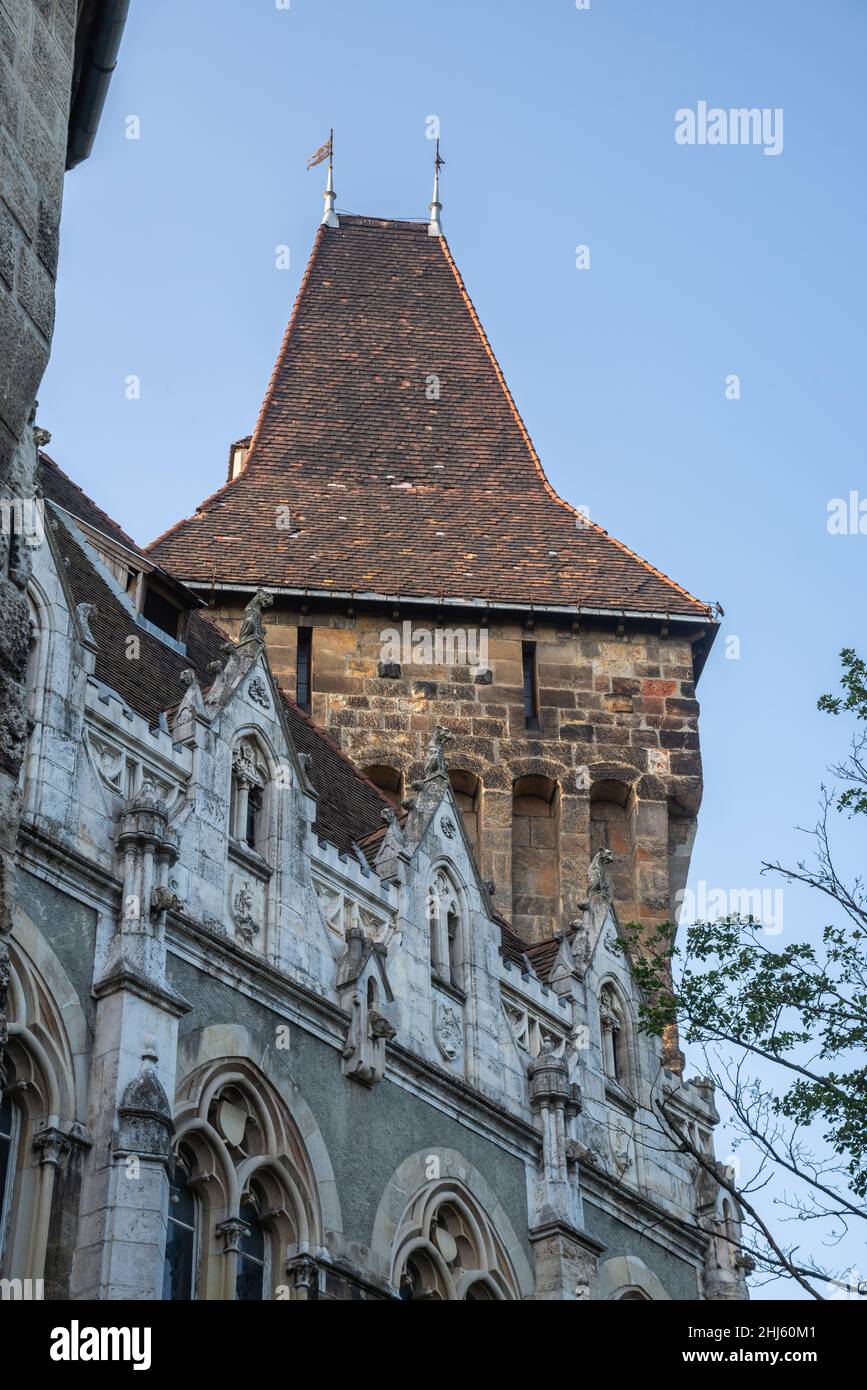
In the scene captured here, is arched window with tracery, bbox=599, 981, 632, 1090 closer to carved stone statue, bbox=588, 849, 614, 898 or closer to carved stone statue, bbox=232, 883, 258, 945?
carved stone statue, bbox=588, 849, 614, 898

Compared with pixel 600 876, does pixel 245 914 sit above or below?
below

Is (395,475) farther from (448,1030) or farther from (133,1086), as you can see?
(133,1086)

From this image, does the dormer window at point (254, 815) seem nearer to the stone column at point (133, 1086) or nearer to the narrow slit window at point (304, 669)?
the stone column at point (133, 1086)

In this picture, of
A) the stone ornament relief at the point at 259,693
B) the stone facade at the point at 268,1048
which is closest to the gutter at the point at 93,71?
the stone facade at the point at 268,1048

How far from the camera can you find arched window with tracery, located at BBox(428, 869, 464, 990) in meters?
20.0

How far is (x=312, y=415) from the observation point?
33.5m

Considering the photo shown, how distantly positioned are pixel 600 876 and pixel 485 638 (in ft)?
19.1

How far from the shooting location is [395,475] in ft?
107

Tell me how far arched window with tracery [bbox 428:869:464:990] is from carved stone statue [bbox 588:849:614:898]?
326 cm

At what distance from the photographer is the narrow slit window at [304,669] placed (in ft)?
91.9

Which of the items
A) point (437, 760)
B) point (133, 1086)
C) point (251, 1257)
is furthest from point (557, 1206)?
point (133, 1086)
